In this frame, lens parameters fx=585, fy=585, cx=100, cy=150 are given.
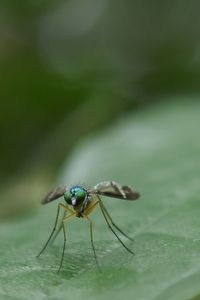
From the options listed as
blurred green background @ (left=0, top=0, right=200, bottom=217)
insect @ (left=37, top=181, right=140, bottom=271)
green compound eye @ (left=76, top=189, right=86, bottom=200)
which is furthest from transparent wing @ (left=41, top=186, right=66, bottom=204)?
blurred green background @ (left=0, top=0, right=200, bottom=217)

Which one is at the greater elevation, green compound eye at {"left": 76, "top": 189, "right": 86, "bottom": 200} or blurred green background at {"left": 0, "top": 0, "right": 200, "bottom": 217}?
blurred green background at {"left": 0, "top": 0, "right": 200, "bottom": 217}

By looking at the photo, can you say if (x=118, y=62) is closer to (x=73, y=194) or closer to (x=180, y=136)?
(x=180, y=136)

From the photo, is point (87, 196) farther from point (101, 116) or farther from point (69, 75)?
point (69, 75)

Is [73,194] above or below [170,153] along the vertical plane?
below

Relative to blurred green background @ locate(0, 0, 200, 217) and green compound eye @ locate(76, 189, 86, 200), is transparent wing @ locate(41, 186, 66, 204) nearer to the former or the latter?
green compound eye @ locate(76, 189, 86, 200)

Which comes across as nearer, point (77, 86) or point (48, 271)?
point (48, 271)

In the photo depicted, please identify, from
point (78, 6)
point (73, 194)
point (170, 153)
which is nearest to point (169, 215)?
point (73, 194)
